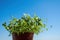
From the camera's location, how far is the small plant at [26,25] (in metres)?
0.92

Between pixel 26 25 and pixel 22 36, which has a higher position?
pixel 26 25

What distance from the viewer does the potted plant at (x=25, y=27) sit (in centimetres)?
91

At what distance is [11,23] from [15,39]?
6.7 inches

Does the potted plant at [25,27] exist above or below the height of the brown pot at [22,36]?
above

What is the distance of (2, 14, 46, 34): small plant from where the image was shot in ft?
3.03

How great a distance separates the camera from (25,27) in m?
0.93

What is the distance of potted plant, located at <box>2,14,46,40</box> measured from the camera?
0.91 metres

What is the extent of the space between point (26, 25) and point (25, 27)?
0.02 metres

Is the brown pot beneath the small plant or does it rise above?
beneath

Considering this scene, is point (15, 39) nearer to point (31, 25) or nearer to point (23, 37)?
point (23, 37)

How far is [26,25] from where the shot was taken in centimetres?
94

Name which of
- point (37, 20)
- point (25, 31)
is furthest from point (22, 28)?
point (37, 20)

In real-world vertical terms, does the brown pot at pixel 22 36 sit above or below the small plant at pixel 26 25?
below

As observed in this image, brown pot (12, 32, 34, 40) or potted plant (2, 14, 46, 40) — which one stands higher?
potted plant (2, 14, 46, 40)
